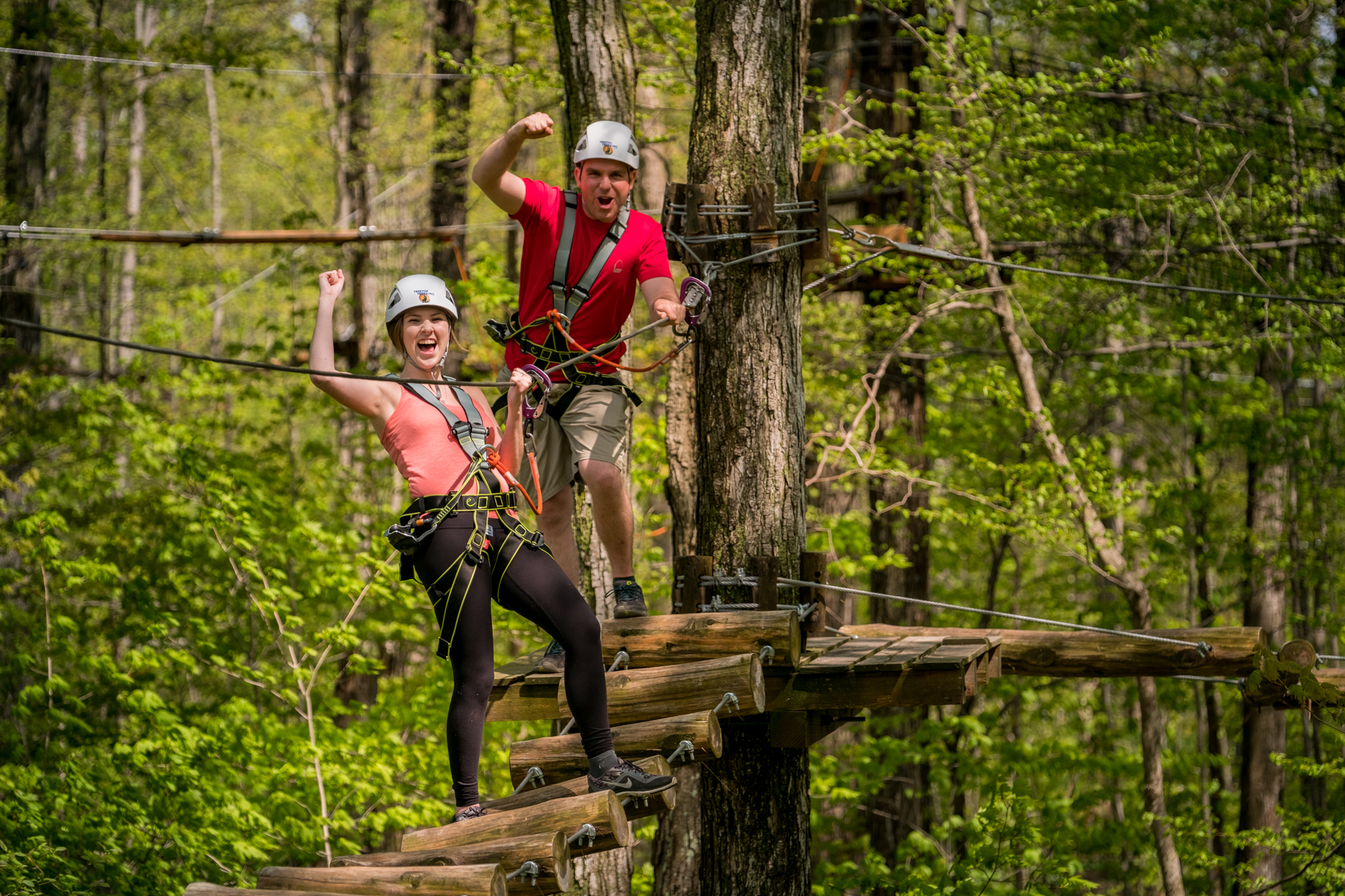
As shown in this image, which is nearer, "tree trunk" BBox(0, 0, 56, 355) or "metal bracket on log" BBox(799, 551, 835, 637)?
"metal bracket on log" BBox(799, 551, 835, 637)

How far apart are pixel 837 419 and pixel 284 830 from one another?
563cm

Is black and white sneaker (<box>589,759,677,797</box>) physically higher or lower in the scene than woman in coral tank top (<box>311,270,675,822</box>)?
lower

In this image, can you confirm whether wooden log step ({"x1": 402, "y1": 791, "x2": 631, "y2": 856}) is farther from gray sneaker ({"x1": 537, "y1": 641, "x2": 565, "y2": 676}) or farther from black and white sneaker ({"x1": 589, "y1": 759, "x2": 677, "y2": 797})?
gray sneaker ({"x1": 537, "y1": 641, "x2": 565, "y2": 676})

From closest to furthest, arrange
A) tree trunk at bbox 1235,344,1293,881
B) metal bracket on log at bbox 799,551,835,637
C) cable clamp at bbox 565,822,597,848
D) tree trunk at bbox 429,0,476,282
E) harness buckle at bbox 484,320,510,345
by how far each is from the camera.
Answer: cable clamp at bbox 565,822,597,848, harness buckle at bbox 484,320,510,345, metal bracket on log at bbox 799,551,835,637, tree trunk at bbox 1235,344,1293,881, tree trunk at bbox 429,0,476,282

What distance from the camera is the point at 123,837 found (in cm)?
760

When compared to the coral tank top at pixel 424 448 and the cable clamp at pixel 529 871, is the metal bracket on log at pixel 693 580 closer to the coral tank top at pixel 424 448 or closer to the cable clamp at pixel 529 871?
the coral tank top at pixel 424 448

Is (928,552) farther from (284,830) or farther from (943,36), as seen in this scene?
(284,830)

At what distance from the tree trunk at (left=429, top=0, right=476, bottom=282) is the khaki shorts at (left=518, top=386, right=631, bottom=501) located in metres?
6.74

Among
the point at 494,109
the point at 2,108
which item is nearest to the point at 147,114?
the point at 2,108

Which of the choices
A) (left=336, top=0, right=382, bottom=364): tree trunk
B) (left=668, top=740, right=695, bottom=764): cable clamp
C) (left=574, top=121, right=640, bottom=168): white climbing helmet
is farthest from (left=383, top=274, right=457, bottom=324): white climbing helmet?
(left=336, top=0, right=382, bottom=364): tree trunk

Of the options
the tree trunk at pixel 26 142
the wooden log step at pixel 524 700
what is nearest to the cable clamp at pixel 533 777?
the wooden log step at pixel 524 700

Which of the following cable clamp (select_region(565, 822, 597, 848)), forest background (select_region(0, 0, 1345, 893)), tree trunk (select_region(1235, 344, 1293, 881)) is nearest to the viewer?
cable clamp (select_region(565, 822, 597, 848))

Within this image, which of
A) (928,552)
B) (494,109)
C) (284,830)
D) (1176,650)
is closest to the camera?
(1176,650)

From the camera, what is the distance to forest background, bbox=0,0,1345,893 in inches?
303
